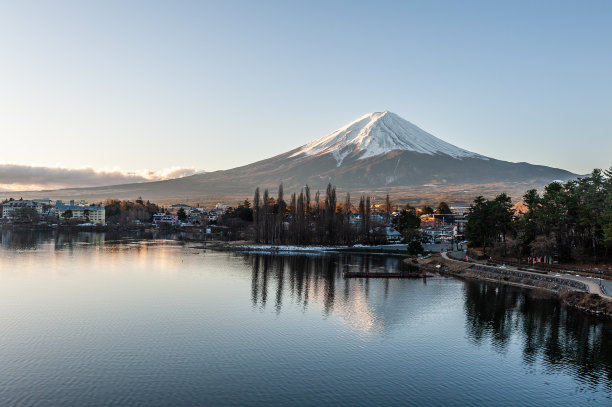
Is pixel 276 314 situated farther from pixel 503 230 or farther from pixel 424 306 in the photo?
pixel 503 230

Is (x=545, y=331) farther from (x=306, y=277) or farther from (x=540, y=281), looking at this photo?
(x=306, y=277)

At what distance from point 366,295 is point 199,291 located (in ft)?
39.8

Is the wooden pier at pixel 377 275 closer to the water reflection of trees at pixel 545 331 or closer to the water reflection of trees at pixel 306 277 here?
the water reflection of trees at pixel 306 277

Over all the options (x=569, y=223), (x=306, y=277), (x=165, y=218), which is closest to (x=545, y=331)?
(x=569, y=223)

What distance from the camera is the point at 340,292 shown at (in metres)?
37.1

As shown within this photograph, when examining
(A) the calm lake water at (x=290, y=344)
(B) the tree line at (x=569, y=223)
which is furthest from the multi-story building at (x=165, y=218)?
(B) the tree line at (x=569, y=223)

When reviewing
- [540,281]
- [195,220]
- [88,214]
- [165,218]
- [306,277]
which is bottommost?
[306,277]

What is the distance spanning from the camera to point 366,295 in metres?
35.8

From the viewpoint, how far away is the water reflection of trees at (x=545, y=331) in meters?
20.7

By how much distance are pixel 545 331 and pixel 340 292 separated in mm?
14931

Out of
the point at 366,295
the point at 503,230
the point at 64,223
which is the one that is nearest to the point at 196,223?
the point at 64,223

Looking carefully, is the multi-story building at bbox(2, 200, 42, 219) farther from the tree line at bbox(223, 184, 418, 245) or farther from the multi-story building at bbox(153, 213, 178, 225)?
the tree line at bbox(223, 184, 418, 245)

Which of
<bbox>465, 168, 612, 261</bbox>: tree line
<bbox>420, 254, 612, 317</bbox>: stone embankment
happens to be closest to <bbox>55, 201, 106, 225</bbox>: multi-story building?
<bbox>420, 254, 612, 317</bbox>: stone embankment

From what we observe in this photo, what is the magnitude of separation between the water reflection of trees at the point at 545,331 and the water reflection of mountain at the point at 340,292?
369cm
